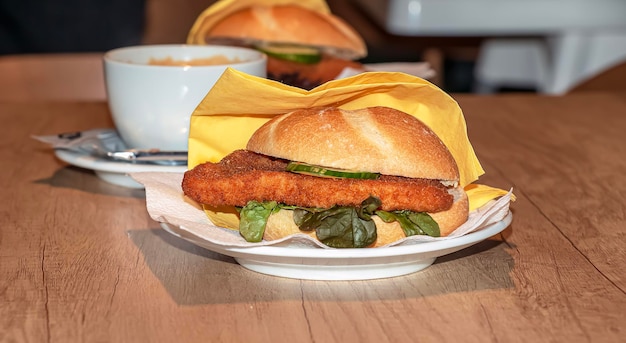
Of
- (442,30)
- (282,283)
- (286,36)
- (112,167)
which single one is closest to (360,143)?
(282,283)

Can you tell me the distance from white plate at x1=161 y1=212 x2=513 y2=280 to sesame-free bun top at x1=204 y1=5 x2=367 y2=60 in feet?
3.00

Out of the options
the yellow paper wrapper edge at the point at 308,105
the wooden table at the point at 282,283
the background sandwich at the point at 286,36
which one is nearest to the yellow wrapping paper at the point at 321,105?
the yellow paper wrapper edge at the point at 308,105

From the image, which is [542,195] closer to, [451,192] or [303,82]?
[451,192]

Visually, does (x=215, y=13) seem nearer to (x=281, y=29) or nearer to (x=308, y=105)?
(x=281, y=29)

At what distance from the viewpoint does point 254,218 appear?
91cm

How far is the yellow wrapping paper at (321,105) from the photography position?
944mm

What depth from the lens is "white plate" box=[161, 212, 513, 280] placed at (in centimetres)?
84

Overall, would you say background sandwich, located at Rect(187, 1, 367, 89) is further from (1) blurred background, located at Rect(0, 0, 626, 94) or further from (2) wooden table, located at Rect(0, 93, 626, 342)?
(1) blurred background, located at Rect(0, 0, 626, 94)

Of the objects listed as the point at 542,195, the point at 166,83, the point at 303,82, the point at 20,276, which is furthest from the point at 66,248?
the point at 303,82

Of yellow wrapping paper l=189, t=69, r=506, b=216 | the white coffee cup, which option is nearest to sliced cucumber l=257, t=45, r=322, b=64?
the white coffee cup

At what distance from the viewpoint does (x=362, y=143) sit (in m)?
0.90

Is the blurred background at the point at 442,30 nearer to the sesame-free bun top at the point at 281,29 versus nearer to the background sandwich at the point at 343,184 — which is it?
the sesame-free bun top at the point at 281,29

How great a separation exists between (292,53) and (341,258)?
3.32 ft

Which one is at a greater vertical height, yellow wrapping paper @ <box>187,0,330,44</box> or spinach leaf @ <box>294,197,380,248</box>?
spinach leaf @ <box>294,197,380,248</box>
